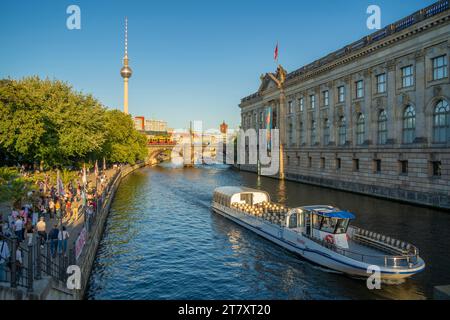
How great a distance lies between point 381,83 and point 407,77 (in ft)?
17.1

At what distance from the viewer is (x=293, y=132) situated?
77.5 m

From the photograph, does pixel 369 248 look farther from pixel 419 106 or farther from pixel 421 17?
pixel 421 17

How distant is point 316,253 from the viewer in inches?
897

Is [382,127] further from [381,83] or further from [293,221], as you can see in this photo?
[293,221]

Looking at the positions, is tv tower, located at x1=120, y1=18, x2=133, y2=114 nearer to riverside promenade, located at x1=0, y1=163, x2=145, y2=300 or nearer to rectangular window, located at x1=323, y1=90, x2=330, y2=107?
rectangular window, located at x1=323, y1=90, x2=330, y2=107

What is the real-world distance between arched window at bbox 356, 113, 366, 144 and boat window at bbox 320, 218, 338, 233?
34.2m

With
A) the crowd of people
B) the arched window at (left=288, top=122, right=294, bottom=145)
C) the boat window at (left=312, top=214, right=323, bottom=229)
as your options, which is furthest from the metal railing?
the arched window at (left=288, top=122, right=294, bottom=145)

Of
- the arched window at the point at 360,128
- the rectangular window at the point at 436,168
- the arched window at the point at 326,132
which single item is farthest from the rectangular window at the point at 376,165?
the arched window at the point at 326,132

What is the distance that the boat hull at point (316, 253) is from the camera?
18.9 metres

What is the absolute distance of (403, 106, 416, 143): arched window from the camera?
145 ft

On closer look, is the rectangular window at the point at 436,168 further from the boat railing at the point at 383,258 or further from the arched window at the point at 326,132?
the boat railing at the point at 383,258

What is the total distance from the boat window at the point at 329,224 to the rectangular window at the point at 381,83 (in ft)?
107

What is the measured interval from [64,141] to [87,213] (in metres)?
23.6
